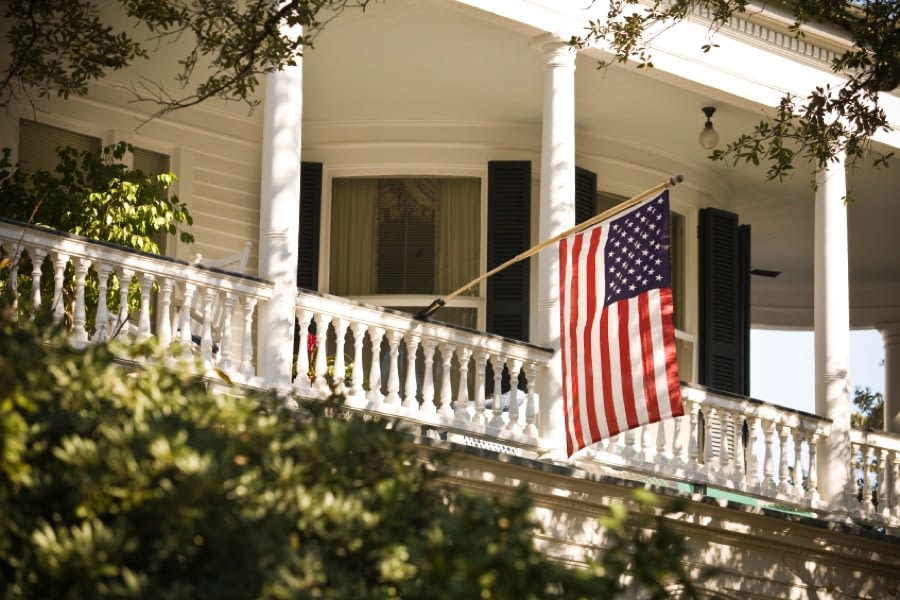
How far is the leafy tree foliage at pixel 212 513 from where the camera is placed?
181 inches

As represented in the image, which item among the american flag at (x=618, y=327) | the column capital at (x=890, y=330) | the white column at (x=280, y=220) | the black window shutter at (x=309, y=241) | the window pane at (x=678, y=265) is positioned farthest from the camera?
the column capital at (x=890, y=330)

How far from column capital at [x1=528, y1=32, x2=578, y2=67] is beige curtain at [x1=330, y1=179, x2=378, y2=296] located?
3.23 m

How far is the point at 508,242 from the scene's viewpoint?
46.8ft

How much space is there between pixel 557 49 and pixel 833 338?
3440 mm

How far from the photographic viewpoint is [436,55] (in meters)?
13.0

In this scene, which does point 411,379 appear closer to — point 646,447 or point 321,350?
point 321,350

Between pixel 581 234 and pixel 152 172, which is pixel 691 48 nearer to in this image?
pixel 581 234

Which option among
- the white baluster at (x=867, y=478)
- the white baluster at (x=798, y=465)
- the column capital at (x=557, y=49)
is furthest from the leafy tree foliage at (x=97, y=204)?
the white baluster at (x=867, y=478)

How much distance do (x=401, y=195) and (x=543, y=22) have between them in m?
3.27

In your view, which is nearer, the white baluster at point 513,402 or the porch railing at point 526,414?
the porch railing at point 526,414

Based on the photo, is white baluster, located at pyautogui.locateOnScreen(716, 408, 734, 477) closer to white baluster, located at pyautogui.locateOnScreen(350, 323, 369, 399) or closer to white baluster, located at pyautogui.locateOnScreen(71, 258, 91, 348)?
white baluster, located at pyautogui.locateOnScreen(350, 323, 369, 399)

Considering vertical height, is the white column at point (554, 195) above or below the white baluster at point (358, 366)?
above

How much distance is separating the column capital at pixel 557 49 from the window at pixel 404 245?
2.85 m

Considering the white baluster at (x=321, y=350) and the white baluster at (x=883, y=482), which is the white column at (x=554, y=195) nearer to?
the white baluster at (x=321, y=350)
